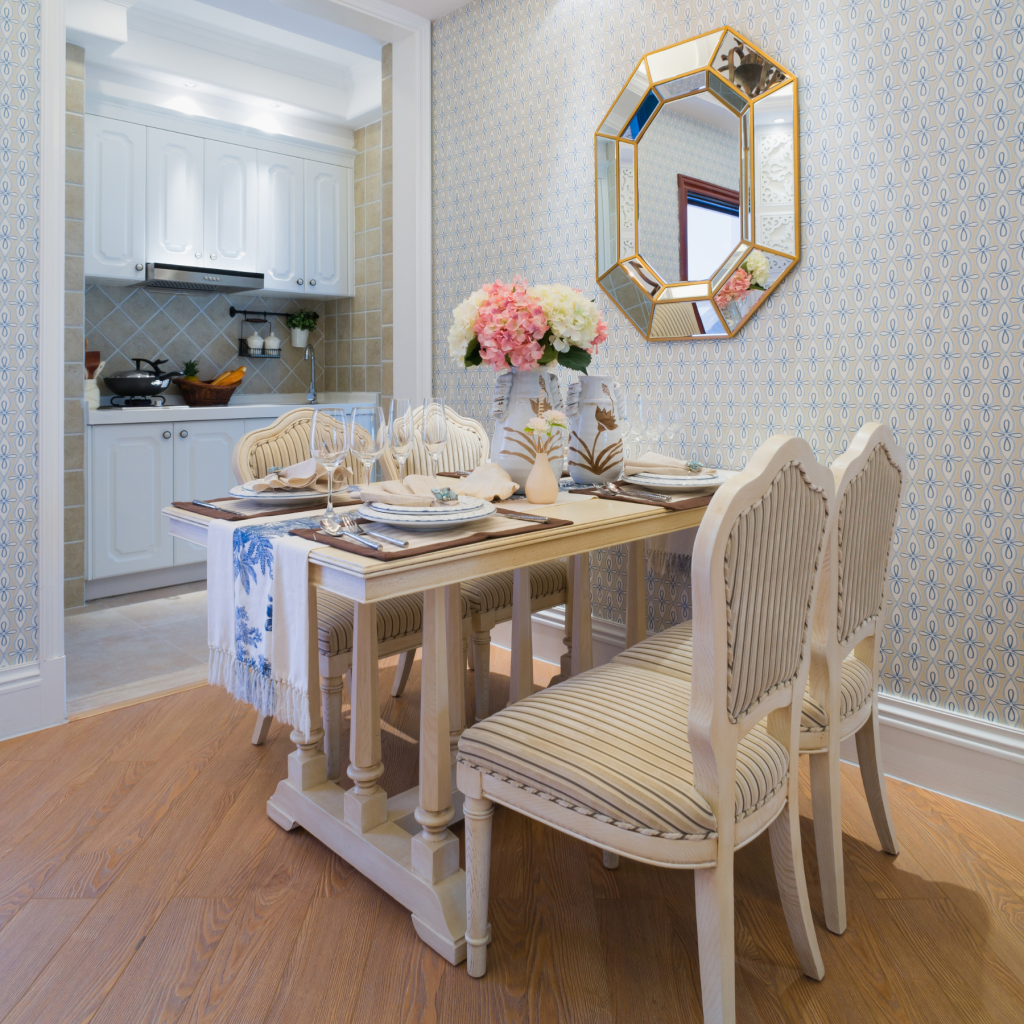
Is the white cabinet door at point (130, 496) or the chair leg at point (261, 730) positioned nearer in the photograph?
the chair leg at point (261, 730)

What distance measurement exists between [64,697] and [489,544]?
5.85 feet

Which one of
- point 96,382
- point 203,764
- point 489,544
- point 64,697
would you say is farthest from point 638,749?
point 96,382

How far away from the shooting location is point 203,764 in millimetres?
2260

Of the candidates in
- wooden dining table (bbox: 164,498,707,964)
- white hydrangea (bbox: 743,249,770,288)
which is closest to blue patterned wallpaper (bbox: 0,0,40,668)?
wooden dining table (bbox: 164,498,707,964)

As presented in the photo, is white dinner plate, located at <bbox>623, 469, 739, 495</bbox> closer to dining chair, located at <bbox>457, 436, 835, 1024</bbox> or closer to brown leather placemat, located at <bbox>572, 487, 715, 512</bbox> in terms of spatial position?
brown leather placemat, located at <bbox>572, 487, 715, 512</bbox>

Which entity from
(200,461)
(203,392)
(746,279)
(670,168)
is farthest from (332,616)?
(203,392)

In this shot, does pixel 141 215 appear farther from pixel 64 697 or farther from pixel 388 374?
pixel 64 697

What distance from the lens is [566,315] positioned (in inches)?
73.0

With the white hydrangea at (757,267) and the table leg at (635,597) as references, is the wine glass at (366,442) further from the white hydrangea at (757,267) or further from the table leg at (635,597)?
the white hydrangea at (757,267)

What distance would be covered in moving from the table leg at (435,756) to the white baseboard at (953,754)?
128cm

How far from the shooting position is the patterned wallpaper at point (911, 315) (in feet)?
6.28

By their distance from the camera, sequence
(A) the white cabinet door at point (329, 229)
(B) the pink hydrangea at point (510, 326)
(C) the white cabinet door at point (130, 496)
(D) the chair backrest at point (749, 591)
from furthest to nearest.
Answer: (A) the white cabinet door at point (329, 229), (C) the white cabinet door at point (130, 496), (B) the pink hydrangea at point (510, 326), (D) the chair backrest at point (749, 591)

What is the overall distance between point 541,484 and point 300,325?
3.63 m

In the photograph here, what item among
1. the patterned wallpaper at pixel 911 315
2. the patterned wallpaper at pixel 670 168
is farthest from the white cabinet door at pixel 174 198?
the patterned wallpaper at pixel 670 168
